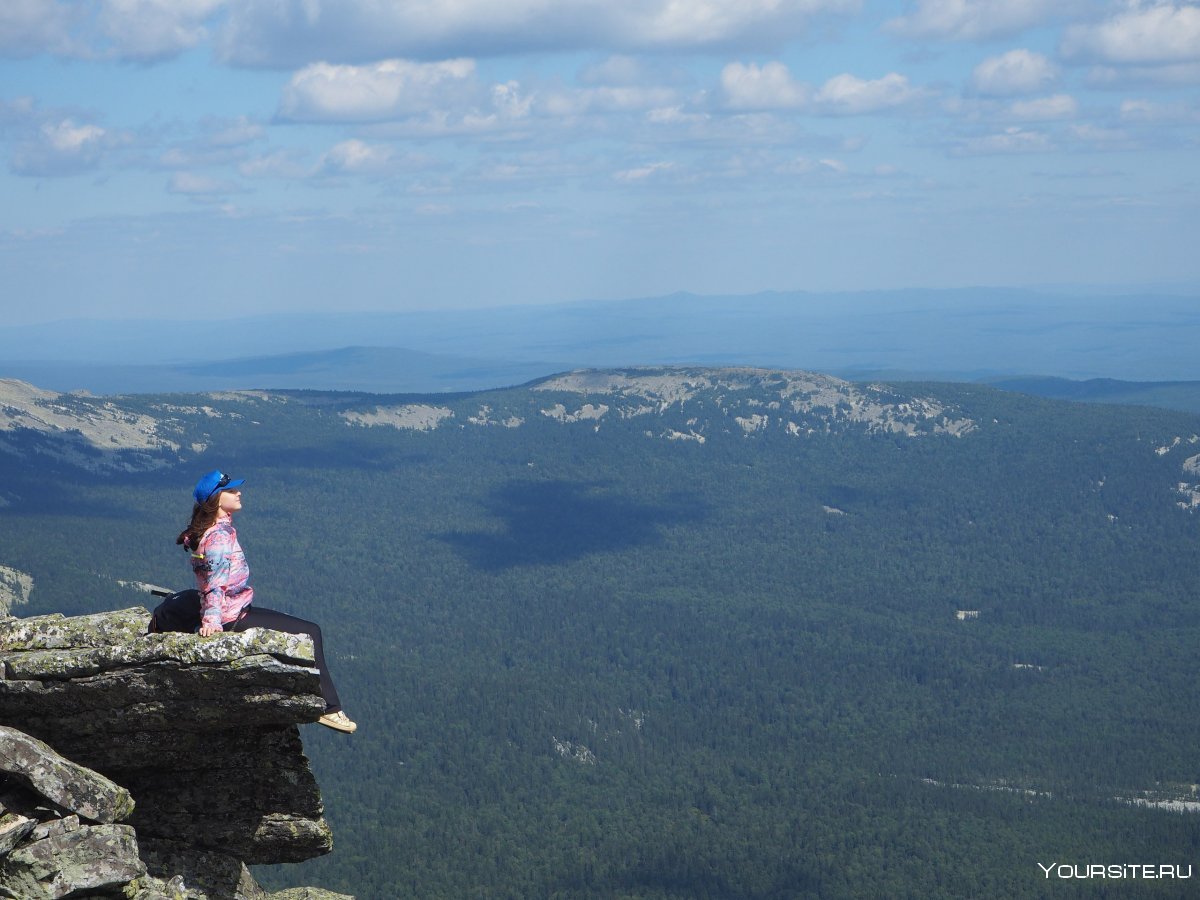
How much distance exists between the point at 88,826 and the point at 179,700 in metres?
2.64

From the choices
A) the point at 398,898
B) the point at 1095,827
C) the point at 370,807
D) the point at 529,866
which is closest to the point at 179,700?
the point at 398,898

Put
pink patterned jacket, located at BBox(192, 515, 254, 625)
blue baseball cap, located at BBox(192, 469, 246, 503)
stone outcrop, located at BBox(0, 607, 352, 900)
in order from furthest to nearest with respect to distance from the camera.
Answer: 1. blue baseball cap, located at BBox(192, 469, 246, 503)
2. pink patterned jacket, located at BBox(192, 515, 254, 625)
3. stone outcrop, located at BBox(0, 607, 352, 900)

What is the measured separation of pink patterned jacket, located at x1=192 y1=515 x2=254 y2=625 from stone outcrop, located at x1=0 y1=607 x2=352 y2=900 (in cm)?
72

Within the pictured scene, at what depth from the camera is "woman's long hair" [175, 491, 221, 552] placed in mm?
24094

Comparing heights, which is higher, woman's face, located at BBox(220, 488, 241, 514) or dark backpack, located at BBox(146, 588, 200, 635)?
woman's face, located at BBox(220, 488, 241, 514)

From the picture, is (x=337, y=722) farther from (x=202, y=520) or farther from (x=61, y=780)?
(x=61, y=780)

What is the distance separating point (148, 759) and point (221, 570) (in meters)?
4.62

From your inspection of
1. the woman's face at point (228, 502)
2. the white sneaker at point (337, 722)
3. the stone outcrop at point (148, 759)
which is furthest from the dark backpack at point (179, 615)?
the white sneaker at point (337, 722)

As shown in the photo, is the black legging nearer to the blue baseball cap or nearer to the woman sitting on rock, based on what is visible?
the woman sitting on rock

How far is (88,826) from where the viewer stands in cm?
2292

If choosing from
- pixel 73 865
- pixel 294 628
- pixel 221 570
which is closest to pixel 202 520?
pixel 221 570

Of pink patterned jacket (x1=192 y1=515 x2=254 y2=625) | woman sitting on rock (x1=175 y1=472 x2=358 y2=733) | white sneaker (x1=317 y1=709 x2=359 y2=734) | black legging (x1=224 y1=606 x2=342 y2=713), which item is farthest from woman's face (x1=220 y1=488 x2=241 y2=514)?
white sneaker (x1=317 y1=709 x2=359 y2=734)

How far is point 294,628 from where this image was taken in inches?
993

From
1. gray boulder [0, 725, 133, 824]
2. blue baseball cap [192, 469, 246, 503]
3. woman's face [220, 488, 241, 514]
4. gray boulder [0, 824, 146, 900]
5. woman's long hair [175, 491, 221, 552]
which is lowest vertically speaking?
gray boulder [0, 824, 146, 900]
